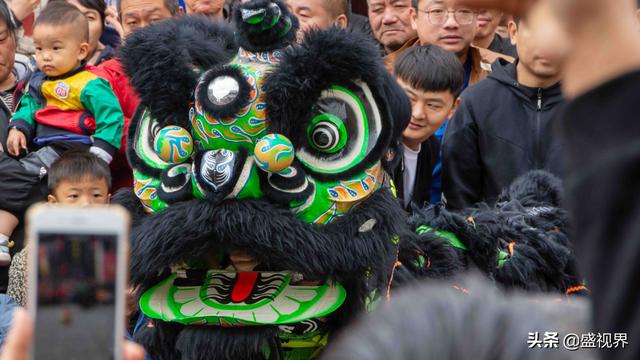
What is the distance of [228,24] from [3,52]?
1.67 metres

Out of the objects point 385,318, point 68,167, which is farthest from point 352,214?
point 385,318

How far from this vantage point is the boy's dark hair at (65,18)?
3.58 metres

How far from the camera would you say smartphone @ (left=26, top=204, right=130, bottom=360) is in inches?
32.6

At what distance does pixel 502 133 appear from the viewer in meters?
3.18

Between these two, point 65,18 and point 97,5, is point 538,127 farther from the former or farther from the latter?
point 97,5

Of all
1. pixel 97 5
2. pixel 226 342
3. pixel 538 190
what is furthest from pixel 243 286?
pixel 97 5

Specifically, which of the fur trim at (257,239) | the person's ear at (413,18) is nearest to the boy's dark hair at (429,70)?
the person's ear at (413,18)

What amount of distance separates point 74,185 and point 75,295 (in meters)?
2.25

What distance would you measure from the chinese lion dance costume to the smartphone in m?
1.17

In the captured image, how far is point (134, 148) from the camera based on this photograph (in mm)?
2299

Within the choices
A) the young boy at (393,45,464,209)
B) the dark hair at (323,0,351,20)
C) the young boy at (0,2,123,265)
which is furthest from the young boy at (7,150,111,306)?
the dark hair at (323,0,351,20)

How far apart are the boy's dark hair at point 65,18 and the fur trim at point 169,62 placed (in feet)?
4.42

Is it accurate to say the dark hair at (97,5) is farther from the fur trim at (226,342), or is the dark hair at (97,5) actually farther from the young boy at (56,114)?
the fur trim at (226,342)

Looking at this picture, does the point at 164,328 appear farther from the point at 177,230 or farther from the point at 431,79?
the point at 431,79
